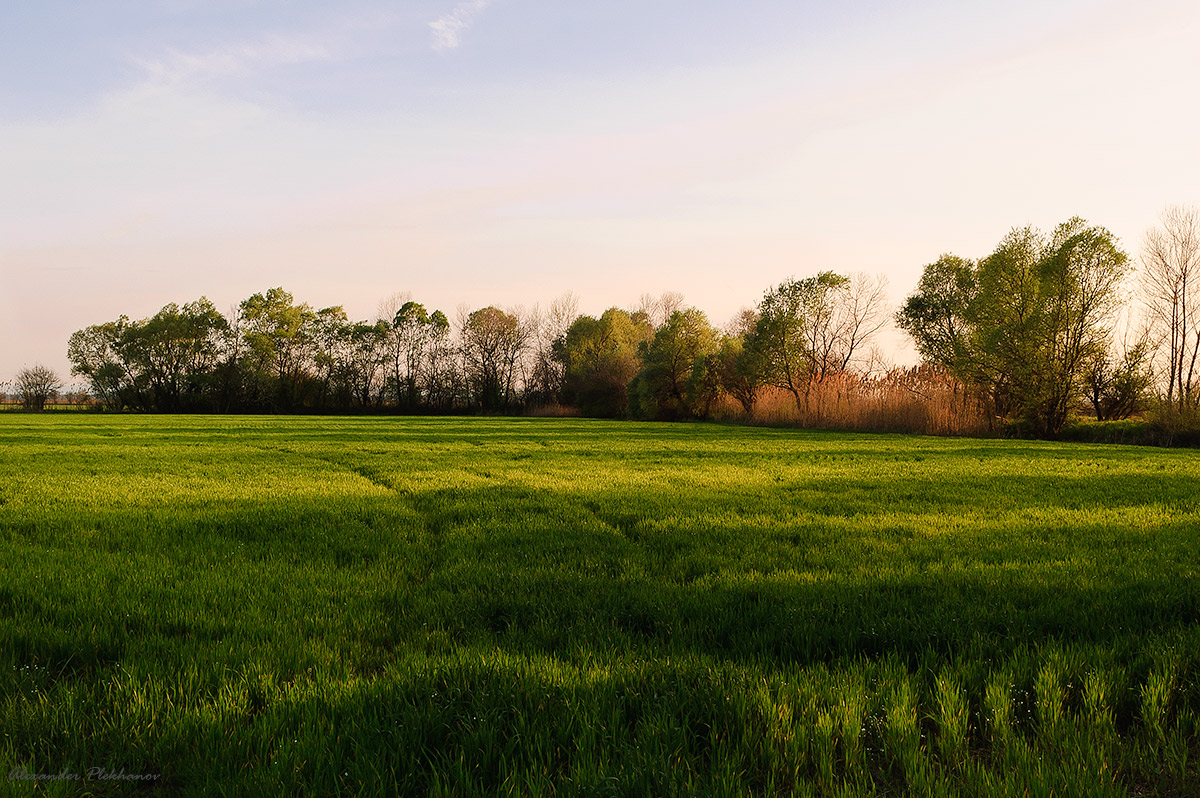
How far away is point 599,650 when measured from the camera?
3.49 m

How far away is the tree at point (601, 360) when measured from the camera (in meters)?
60.3

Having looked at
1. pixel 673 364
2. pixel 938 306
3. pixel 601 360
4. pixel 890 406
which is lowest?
pixel 890 406

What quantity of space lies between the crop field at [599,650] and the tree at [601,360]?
49944 mm

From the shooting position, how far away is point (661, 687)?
2.90 m

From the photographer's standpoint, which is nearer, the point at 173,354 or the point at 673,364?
the point at 673,364

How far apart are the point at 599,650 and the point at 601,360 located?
59233 millimetres

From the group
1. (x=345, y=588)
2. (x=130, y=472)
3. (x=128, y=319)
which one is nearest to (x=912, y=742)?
(x=345, y=588)

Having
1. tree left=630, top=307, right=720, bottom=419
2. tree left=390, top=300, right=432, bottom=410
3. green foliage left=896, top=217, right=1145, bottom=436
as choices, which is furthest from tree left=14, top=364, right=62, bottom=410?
green foliage left=896, top=217, right=1145, bottom=436

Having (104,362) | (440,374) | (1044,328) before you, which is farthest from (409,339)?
(1044,328)

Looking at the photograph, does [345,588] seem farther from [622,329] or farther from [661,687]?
[622,329]

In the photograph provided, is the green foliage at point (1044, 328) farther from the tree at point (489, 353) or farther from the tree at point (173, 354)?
the tree at point (173, 354)

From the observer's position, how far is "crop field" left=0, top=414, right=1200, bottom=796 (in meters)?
2.41

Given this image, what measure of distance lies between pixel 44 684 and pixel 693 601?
356 centimetres

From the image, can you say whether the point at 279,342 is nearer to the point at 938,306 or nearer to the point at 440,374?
the point at 440,374
